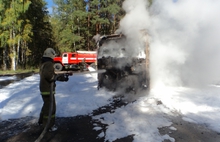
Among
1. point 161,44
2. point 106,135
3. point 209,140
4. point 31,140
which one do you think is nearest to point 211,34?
point 161,44

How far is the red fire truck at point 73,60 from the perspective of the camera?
76.1 ft

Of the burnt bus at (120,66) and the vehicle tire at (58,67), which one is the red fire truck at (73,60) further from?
the burnt bus at (120,66)

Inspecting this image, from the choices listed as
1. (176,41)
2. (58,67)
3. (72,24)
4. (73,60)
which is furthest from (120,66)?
(72,24)

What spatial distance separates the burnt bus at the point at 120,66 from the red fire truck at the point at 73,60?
14.6 m

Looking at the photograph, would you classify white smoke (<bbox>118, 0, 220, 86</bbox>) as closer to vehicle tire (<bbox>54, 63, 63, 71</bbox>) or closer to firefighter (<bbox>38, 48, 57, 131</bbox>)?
firefighter (<bbox>38, 48, 57, 131</bbox>)

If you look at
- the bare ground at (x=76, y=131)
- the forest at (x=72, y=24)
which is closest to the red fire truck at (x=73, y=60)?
the forest at (x=72, y=24)

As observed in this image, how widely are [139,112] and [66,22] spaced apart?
107ft

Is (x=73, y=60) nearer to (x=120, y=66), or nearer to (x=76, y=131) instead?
(x=120, y=66)

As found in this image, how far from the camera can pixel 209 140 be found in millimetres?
3795

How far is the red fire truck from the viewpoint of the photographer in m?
23.2

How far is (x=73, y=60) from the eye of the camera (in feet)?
78.8

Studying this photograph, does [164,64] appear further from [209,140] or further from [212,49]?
[209,140]

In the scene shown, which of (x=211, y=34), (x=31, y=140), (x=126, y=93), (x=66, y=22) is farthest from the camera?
(x=66, y=22)

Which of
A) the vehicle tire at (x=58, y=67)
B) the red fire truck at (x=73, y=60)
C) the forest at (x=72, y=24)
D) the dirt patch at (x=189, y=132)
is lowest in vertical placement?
the dirt patch at (x=189, y=132)
